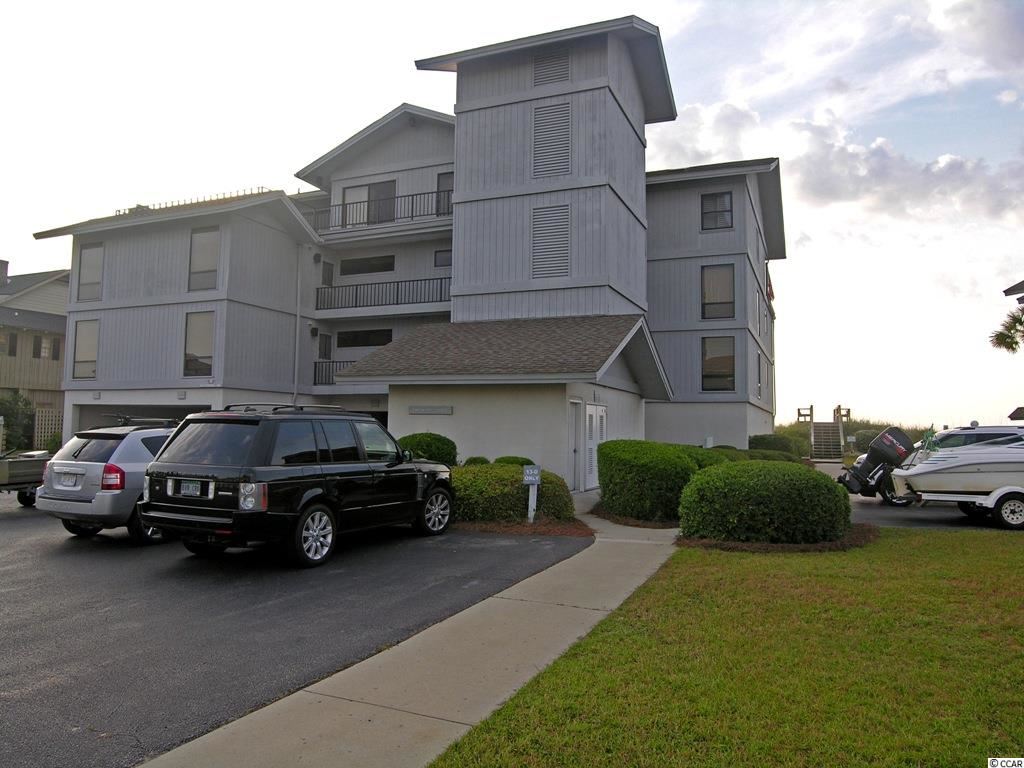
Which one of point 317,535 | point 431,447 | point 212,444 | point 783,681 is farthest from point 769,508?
point 431,447

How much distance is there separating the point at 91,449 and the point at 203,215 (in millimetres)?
15694

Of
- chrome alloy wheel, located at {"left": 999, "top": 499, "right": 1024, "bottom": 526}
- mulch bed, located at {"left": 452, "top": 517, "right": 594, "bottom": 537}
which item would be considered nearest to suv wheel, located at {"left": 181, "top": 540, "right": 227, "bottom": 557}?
mulch bed, located at {"left": 452, "top": 517, "right": 594, "bottom": 537}

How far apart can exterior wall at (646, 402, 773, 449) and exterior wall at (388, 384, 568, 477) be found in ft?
39.1

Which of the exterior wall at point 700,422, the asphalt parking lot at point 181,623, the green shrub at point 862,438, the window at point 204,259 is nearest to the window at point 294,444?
the asphalt parking lot at point 181,623

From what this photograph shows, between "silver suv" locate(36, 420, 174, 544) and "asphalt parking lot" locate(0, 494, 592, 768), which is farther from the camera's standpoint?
"silver suv" locate(36, 420, 174, 544)

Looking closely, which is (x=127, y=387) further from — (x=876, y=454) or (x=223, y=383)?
(x=876, y=454)

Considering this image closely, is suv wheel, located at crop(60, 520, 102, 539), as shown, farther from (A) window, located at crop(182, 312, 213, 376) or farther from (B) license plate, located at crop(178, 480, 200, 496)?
(A) window, located at crop(182, 312, 213, 376)

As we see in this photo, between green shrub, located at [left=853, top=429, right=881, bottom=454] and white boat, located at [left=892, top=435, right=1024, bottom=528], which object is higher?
green shrub, located at [left=853, top=429, right=881, bottom=454]

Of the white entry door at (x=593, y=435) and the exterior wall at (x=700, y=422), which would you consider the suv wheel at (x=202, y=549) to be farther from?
the exterior wall at (x=700, y=422)

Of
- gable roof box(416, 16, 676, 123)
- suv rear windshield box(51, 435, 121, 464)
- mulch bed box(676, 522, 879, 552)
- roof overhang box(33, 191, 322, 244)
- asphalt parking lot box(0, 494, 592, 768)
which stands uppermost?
gable roof box(416, 16, 676, 123)

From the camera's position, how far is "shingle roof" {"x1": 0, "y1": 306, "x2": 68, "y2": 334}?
32.5 metres

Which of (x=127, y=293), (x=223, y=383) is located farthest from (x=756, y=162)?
(x=127, y=293)

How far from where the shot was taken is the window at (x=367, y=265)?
27844 millimetres

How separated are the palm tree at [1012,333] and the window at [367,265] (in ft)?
66.0
